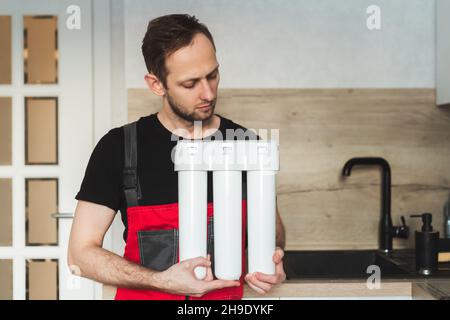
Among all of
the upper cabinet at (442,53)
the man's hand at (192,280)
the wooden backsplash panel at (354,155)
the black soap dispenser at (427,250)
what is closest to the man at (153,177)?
the man's hand at (192,280)

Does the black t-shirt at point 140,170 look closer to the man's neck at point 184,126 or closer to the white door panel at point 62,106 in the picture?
the man's neck at point 184,126

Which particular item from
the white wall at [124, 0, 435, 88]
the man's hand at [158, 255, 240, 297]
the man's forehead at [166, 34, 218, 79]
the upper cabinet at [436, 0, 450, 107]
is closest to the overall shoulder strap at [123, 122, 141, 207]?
the man's forehead at [166, 34, 218, 79]

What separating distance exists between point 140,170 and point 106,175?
0.09 meters

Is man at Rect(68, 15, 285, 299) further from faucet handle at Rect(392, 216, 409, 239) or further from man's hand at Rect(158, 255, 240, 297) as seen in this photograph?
faucet handle at Rect(392, 216, 409, 239)

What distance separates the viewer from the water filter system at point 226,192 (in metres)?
1.07

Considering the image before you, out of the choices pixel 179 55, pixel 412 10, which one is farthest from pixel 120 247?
pixel 412 10

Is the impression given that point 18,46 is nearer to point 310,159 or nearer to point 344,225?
point 310,159

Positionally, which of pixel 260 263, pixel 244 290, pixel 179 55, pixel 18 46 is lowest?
pixel 244 290

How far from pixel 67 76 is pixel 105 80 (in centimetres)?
14

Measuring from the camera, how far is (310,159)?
2.13 m

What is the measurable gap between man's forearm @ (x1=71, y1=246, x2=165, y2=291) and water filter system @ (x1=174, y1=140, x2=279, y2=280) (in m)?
0.22

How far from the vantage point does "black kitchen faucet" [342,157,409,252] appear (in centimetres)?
204

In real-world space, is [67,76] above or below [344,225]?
above

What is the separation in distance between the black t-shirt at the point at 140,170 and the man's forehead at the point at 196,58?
212 millimetres
